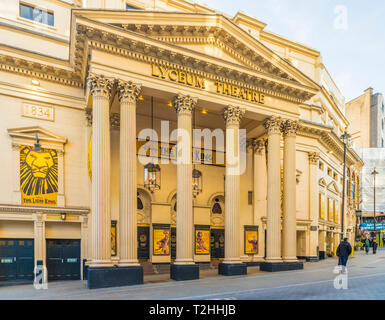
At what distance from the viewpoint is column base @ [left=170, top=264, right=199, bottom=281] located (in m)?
16.8

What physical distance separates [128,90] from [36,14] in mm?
8056

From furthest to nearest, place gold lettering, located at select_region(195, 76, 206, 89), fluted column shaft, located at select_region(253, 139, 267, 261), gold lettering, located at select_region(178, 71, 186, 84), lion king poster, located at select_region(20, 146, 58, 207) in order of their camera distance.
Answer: fluted column shaft, located at select_region(253, 139, 267, 261) → gold lettering, located at select_region(195, 76, 206, 89) → gold lettering, located at select_region(178, 71, 186, 84) → lion king poster, located at select_region(20, 146, 58, 207)

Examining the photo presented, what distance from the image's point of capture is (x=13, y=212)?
17359 millimetres

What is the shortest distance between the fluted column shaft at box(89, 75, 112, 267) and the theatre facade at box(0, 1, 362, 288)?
4cm

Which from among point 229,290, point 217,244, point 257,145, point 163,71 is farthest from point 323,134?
point 229,290

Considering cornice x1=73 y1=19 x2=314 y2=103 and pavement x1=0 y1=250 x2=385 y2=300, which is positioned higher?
cornice x1=73 y1=19 x2=314 y2=103

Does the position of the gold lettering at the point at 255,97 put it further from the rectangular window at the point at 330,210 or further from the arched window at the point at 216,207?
the rectangular window at the point at 330,210

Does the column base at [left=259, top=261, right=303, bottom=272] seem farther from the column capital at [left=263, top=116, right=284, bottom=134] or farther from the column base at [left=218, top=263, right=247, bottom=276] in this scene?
the column capital at [left=263, top=116, right=284, bottom=134]

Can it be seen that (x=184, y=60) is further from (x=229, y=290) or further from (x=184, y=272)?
(x=229, y=290)

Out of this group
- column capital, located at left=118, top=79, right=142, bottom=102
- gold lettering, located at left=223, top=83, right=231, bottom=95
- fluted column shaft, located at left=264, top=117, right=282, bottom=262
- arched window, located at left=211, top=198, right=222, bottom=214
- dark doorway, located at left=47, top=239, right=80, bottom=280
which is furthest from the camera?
arched window, located at left=211, top=198, right=222, bottom=214

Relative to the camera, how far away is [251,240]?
83.6 ft

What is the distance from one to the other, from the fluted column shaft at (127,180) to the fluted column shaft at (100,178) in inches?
22.2

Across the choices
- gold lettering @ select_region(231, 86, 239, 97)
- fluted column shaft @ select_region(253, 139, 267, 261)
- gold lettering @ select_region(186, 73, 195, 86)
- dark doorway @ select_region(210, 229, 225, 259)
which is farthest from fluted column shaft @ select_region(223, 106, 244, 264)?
fluted column shaft @ select_region(253, 139, 267, 261)

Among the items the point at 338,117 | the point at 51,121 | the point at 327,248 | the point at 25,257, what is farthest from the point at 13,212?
the point at 338,117
